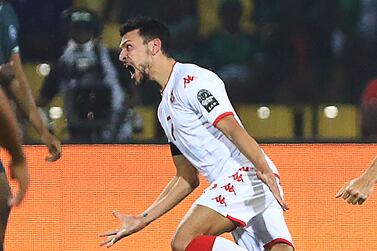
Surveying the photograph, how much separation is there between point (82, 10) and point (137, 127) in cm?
73

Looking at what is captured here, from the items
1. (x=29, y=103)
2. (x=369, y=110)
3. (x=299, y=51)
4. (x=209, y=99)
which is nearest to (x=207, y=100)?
(x=209, y=99)

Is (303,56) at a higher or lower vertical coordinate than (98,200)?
higher

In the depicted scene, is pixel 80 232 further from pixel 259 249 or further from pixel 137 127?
pixel 259 249

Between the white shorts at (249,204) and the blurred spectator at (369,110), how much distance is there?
1.74 metres

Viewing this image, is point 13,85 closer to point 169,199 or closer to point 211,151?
point 169,199

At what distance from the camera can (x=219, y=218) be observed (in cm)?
531

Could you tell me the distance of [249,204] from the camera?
5324mm

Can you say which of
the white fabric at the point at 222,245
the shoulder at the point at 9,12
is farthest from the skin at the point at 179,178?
the shoulder at the point at 9,12

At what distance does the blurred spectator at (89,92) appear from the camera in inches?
280

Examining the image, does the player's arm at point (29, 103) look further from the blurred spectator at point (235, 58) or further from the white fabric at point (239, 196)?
the white fabric at point (239, 196)

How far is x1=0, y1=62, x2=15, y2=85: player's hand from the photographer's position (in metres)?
6.41

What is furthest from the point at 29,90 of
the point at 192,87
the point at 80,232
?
the point at 192,87

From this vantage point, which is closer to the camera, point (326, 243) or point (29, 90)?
point (29, 90)

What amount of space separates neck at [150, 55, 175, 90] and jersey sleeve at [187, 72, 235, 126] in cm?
21
